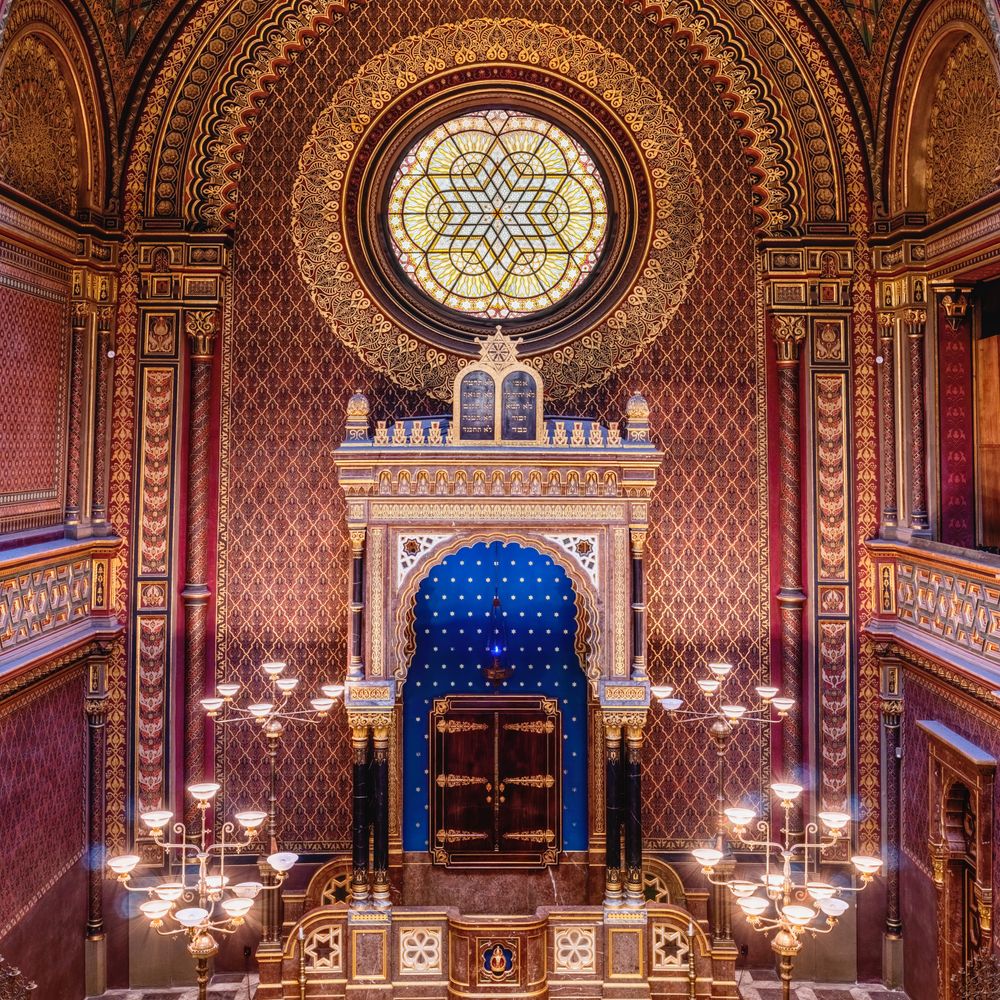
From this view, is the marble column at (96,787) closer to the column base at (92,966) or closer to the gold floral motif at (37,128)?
the column base at (92,966)

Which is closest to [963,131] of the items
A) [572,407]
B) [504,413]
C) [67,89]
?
[572,407]

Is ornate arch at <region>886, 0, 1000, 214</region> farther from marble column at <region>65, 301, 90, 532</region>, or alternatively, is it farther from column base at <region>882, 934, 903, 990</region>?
Answer: marble column at <region>65, 301, 90, 532</region>

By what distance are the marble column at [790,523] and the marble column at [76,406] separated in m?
6.89

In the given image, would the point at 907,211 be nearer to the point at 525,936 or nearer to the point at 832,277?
the point at 832,277

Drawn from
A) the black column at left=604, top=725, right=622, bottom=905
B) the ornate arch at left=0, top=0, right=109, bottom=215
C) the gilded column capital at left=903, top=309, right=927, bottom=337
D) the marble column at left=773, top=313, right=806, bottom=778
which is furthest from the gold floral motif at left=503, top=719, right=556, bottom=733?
the ornate arch at left=0, top=0, right=109, bottom=215

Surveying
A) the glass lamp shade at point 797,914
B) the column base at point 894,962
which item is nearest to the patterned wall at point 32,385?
the glass lamp shade at point 797,914

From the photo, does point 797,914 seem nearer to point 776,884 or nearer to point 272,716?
point 776,884

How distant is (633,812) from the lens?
8.66m

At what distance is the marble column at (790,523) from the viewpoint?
9.71 meters

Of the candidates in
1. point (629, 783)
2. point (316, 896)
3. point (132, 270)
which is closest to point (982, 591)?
point (629, 783)

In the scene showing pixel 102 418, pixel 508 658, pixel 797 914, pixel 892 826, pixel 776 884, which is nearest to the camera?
pixel 797 914

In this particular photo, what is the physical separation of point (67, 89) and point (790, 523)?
26.9ft

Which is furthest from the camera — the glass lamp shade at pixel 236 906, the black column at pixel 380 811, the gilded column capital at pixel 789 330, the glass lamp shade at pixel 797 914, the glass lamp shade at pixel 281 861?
the gilded column capital at pixel 789 330

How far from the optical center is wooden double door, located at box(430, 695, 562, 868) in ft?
31.6
